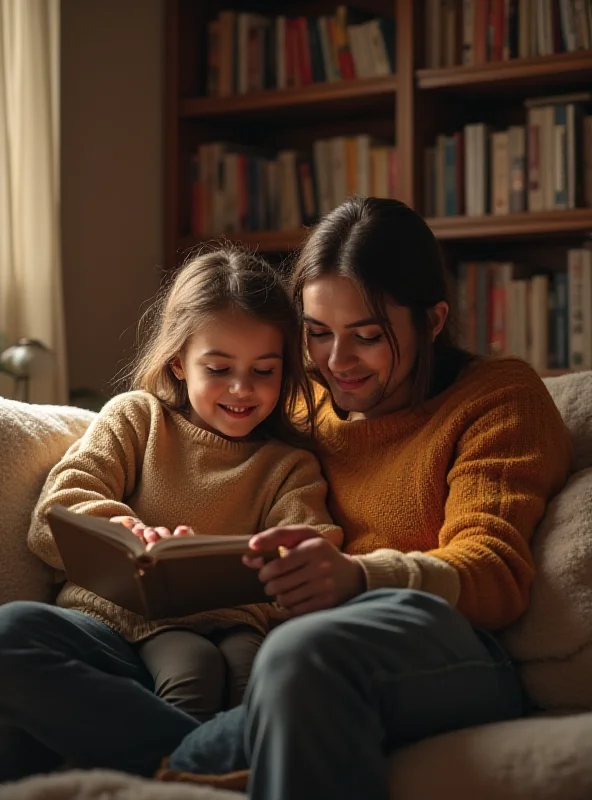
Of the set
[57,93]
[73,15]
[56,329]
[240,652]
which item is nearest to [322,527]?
[240,652]

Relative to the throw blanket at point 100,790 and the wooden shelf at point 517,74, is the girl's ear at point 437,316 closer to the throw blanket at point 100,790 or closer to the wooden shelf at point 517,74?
the throw blanket at point 100,790

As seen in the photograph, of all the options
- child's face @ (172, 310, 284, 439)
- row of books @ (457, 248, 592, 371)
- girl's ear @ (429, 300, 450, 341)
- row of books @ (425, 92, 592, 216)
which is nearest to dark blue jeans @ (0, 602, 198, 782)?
child's face @ (172, 310, 284, 439)

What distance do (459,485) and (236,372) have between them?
0.39 metres

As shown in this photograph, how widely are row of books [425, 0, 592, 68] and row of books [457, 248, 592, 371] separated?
55cm

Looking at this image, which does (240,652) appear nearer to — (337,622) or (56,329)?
(337,622)

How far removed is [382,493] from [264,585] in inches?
11.7

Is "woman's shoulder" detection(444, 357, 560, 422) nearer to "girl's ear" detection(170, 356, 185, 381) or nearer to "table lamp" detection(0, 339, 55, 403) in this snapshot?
"girl's ear" detection(170, 356, 185, 381)

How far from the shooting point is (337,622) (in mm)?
1140

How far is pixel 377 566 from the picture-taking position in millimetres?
1281

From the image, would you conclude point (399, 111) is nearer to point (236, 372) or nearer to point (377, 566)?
point (236, 372)

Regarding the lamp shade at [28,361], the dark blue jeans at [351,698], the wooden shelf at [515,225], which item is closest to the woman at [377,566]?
the dark blue jeans at [351,698]

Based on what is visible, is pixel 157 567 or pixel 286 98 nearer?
pixel 157 567

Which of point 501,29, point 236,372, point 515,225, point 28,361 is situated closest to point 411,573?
point 236,372

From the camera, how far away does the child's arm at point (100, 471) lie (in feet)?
5.14
